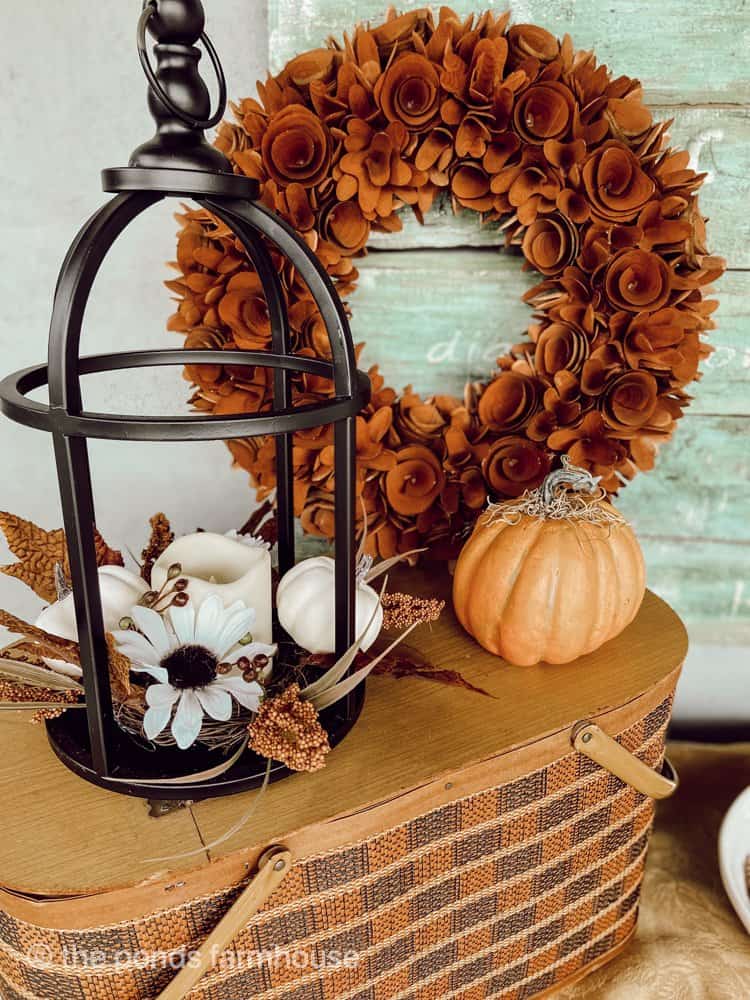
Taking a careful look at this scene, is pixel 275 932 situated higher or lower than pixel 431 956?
higher

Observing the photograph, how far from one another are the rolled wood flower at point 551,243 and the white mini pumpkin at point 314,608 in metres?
0.42

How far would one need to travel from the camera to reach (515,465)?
0.85 m

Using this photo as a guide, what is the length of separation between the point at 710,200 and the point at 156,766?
2.99ft

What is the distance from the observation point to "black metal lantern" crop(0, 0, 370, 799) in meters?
0.48

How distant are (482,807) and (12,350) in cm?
78

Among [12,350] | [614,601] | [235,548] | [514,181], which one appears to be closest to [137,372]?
[12,350]

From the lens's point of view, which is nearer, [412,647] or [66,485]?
[66,485]

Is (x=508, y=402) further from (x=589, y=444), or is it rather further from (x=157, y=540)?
(x=157, y=540)

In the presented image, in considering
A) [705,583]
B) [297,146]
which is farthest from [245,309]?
[705,583]

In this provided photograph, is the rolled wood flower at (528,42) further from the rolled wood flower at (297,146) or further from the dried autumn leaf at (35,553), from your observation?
the dried autumn leaf at (35,553)

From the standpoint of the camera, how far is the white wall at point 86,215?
87 centimetres

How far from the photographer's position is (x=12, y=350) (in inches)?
37.3

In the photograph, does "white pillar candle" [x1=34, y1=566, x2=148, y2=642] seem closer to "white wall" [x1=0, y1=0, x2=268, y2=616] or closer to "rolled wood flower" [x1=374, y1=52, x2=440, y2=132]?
"white wall" [x1=0, y1=0, x2=268, y2=616]

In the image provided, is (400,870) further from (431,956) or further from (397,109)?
(397,109)
